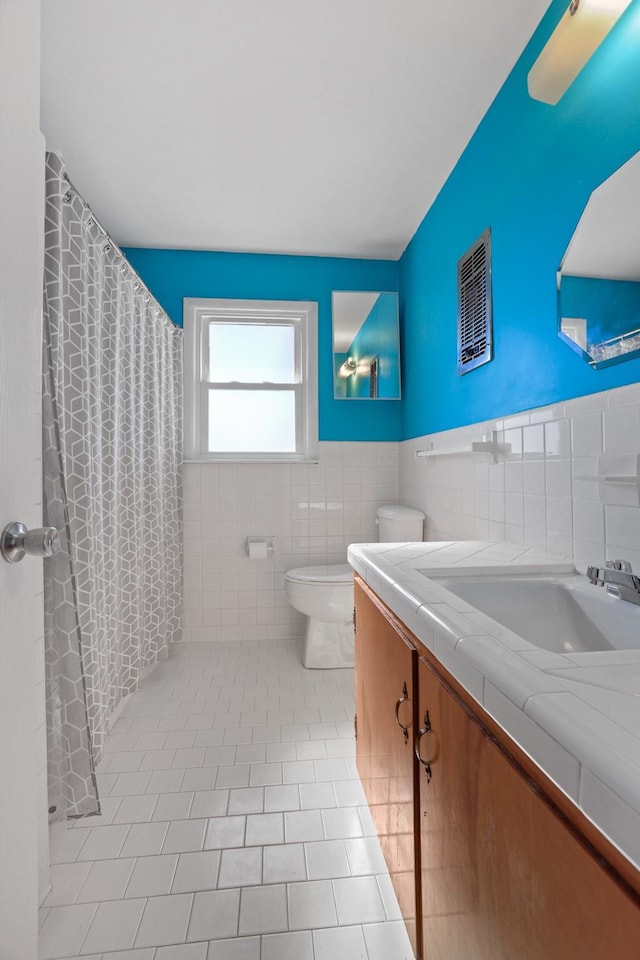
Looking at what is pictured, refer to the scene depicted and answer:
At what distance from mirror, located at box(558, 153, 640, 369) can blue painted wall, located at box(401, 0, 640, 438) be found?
0.04 m

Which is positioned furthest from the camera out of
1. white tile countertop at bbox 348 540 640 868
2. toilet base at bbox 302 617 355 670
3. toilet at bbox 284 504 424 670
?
toilet base at bbox 302 617 355 670

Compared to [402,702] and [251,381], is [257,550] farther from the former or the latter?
[402,702]

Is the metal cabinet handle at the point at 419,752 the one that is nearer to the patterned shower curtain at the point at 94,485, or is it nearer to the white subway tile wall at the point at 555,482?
the white subway tile wall at the point at 555,482

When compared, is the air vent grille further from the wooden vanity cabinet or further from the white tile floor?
the white tile floor

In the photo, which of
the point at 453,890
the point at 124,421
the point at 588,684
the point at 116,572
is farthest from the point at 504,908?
the point at 124,421

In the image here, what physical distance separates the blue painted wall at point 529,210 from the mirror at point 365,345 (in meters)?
0.59

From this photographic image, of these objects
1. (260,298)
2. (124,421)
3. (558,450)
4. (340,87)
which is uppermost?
(340,87)

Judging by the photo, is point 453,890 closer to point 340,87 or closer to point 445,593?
point 445,593

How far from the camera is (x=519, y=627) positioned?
107 centimetres

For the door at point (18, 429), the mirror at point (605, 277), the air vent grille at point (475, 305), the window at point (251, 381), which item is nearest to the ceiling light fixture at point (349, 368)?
the window at point (251, 381)

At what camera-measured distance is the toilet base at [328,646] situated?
257cm

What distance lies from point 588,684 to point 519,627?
21.2 inches

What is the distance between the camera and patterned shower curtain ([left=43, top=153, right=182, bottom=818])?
4.52 ft

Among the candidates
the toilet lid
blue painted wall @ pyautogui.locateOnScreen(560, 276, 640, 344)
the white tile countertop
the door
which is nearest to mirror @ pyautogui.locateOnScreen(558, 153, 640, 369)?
blue painted wall @ pyautogui.locateOnScreen(560, 276, 640, 344)
